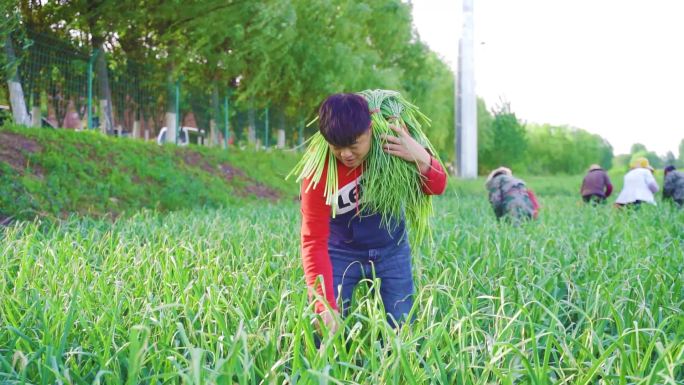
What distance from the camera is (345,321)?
6.16 ft

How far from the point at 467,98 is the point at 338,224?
67.4ft

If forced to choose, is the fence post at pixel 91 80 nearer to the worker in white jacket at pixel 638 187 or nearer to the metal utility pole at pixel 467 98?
the worker in white jacket at pixel 638 187

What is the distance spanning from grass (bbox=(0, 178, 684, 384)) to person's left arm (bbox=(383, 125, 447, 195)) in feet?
0.93

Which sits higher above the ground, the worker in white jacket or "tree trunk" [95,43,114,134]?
"tree trunk" [95,43,114,134]

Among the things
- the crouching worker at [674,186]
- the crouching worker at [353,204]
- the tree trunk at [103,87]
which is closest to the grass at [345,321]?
the crouching worker at [353,204]

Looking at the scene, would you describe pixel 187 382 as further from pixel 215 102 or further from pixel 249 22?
pixel 215 102

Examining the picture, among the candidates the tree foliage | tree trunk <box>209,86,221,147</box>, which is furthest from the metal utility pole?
tree trunk <box>209,86,221,147</box>

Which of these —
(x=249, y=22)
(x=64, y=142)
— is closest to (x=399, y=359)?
(x=64, y=142)

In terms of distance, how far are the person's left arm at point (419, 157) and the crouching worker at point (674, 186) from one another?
750 centimetres

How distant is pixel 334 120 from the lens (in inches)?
84.7

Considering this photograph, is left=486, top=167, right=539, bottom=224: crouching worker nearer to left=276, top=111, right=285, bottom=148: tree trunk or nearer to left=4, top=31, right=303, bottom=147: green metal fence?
left=4, top=31, right=303, bottom=147: green metal fence

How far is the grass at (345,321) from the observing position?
1795mm

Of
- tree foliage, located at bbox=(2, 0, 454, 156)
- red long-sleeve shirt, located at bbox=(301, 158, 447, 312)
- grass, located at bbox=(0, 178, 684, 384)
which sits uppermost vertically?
tree foliage, located at bbox=(2, 0, 454, 156)

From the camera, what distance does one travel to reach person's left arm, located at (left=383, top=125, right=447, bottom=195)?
2369 millimetres
